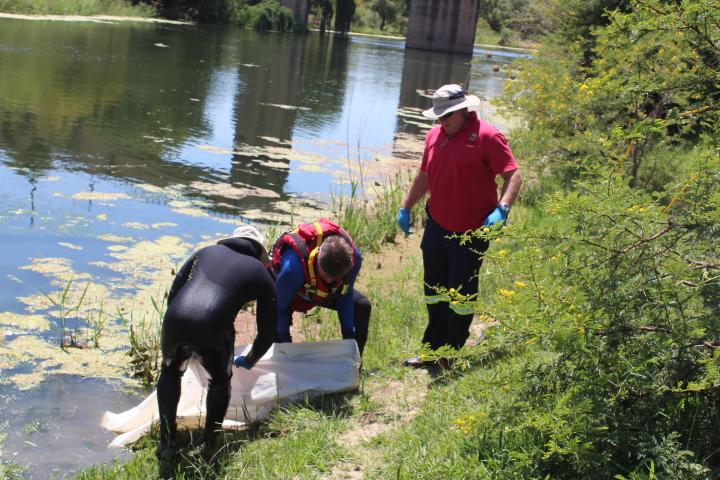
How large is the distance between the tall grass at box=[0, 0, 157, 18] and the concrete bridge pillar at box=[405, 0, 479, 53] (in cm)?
2422

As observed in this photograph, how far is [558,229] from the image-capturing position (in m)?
2.53

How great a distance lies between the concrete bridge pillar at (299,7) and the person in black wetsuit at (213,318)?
5225cm

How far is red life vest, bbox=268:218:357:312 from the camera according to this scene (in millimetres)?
3557

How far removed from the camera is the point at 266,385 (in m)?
3.73

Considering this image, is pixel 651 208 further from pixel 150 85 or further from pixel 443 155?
pixel 150 85

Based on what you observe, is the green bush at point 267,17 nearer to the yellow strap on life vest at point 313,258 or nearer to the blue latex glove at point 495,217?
the blue latex glove at point 495,217

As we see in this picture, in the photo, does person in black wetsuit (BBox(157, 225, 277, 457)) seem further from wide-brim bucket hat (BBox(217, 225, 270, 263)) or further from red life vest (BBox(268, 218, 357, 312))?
red life vest (BBox(268, 218, 357, 312))

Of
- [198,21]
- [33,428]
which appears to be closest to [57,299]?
[33,428]

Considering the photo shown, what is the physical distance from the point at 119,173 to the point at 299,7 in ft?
156

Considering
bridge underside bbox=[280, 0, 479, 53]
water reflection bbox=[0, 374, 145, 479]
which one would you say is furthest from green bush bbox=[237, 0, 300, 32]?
water reflection bbox=[0, 374, 145, 479]

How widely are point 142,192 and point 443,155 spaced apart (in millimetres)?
5381

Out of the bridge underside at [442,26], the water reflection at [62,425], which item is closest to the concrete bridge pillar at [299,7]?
the bridge underside at [442,26]

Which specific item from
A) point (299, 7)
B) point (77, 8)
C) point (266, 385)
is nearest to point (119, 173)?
point (266, 385)

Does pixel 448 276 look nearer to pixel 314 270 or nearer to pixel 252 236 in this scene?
pixel 314 270
